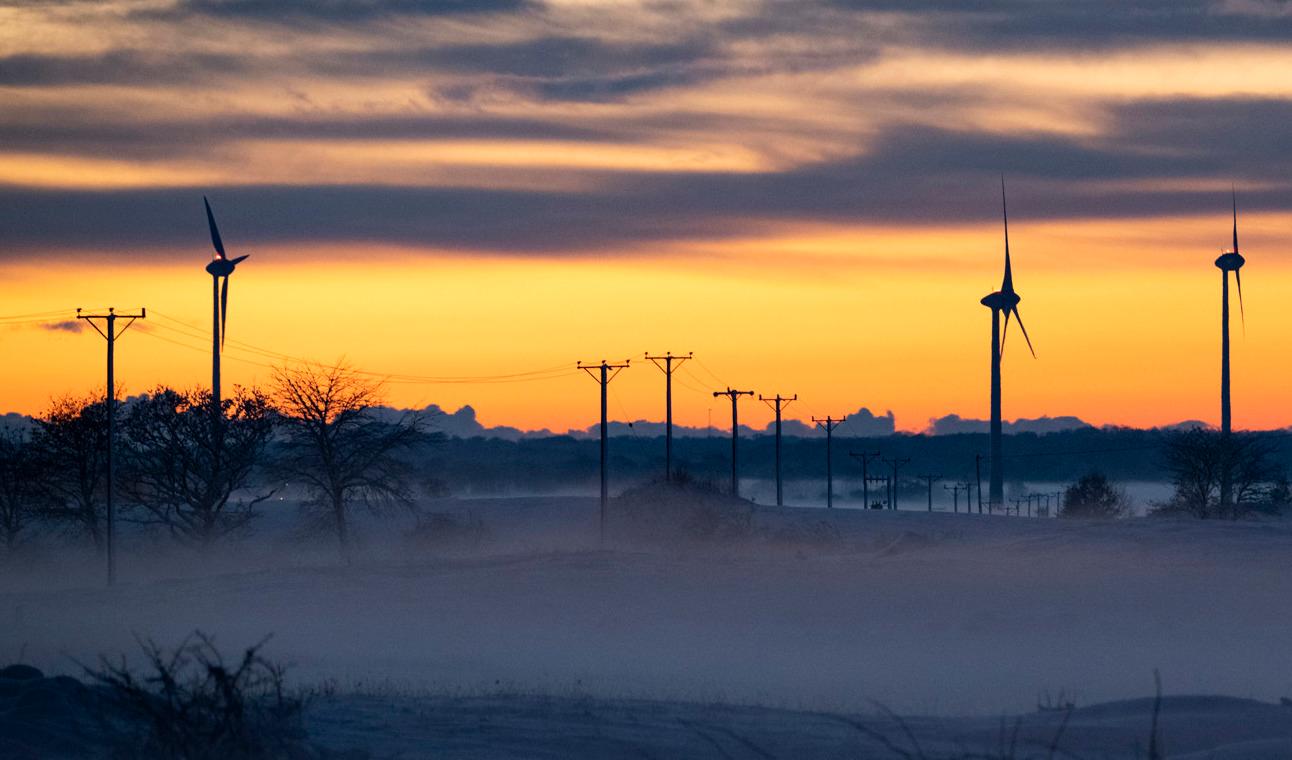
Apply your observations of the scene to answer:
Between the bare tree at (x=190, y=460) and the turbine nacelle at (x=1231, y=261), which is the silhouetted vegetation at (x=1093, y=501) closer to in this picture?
the turbine nacelle at (x=1231, y=261)

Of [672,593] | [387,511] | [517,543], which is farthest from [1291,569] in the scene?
[387,511]

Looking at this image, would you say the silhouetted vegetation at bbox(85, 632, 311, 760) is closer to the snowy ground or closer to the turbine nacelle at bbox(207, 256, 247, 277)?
the snowy ground

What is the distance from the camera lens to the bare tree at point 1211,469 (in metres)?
102

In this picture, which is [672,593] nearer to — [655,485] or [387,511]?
[655,485]

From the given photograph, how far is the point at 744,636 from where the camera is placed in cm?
5112

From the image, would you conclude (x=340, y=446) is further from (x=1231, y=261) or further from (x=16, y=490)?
(x=1231, y=261)

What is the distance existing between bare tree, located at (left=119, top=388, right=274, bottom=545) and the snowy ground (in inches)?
89.1

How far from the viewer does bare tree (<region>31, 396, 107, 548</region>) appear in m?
81.7

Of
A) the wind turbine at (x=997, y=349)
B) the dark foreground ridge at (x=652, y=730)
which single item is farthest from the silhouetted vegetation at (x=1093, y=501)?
the dark foreground ridge at (x=652, y=730)

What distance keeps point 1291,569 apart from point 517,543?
56.4 metres

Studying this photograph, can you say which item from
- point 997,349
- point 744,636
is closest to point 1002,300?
point 997,349

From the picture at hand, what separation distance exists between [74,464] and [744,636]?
4379cm

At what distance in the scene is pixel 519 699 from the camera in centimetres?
2889

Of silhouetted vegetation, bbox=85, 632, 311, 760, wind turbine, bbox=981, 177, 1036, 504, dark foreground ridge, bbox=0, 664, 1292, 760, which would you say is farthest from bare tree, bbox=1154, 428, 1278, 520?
silhouetted vegetation, bbox=85, 632, 311, 760
